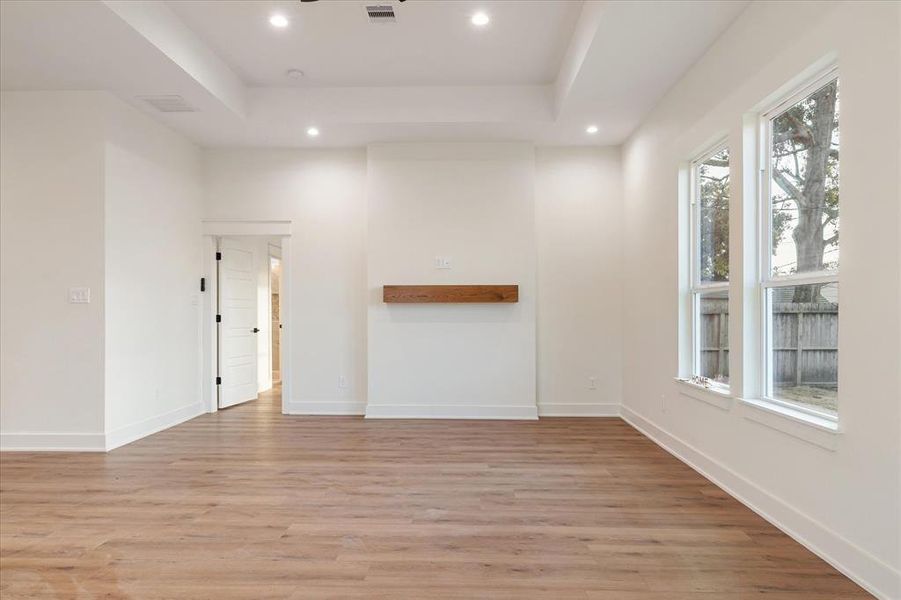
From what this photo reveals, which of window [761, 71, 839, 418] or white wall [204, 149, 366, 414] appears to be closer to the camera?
window [761, 71, 839, 418]

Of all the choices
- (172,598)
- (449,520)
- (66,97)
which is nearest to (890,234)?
(449,520)

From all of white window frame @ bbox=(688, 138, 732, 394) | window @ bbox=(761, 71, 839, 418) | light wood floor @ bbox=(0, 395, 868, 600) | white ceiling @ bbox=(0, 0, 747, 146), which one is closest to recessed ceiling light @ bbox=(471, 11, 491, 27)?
white ceiling @ bbox=(0, 0, 747, 146)

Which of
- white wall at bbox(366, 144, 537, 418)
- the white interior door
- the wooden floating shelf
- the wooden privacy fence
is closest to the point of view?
the wooden privacy fence

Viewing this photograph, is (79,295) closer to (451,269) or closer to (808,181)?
(451,269)

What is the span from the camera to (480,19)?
379cm

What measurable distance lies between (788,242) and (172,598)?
3.46 m

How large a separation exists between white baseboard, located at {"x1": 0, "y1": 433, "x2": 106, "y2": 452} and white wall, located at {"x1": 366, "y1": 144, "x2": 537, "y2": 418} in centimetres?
245

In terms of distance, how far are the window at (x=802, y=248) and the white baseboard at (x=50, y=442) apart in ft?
16.5

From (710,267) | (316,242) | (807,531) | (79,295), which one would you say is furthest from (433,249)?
(807,531)

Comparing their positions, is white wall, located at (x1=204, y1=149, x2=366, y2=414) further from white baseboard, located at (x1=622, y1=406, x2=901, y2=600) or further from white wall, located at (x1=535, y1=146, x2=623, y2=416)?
white baseboard, located at (x1=622, y1=406, x2=901, y2=600)

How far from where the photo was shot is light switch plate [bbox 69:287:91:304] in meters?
4.16

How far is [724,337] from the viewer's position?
358cm

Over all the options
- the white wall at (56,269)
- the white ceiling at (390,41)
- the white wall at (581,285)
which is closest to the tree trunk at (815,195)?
the white ceiling at (390,41)

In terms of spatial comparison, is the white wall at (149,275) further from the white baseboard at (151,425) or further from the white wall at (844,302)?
the white wall at (844,302)
